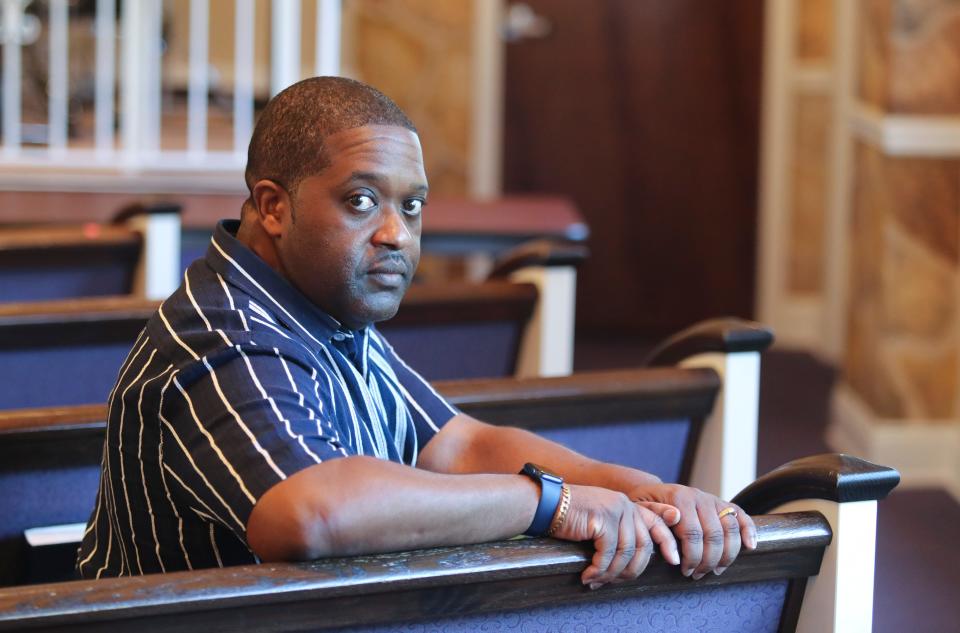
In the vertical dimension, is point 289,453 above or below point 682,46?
below

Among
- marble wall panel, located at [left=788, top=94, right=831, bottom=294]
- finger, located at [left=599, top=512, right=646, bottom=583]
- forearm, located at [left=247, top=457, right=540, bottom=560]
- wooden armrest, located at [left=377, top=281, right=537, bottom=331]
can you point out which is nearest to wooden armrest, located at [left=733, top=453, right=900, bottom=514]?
finger, located at [left=599, top=512, right=646, bottom=583]

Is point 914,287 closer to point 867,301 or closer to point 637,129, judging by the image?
point 867,301

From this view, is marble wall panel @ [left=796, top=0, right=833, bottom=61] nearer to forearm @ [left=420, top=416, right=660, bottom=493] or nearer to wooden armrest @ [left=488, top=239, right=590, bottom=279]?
wooden armrest @ [left=488, top=239, right=590, bottom=279]

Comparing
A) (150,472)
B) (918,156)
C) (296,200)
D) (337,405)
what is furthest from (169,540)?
(918,156)

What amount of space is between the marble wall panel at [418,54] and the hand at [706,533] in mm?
4339

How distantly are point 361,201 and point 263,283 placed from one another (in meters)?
0.13

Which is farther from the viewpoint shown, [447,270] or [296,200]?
[447,270]

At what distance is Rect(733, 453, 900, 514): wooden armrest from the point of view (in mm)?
1424

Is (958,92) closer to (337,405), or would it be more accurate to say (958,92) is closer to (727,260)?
(727,260)

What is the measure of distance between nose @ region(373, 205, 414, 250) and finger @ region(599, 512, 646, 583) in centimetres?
36

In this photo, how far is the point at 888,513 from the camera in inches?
150

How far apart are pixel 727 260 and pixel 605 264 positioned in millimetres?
508

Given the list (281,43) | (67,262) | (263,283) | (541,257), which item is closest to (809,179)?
(281,43)

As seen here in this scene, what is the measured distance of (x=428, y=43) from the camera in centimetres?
568
